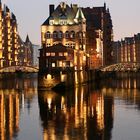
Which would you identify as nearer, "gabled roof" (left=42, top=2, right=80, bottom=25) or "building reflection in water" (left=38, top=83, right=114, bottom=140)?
"building reflection in water" (left=38, top=83, right=114, bottom=140)

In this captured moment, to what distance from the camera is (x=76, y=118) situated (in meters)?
68.0

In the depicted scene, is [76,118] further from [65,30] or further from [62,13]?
[62,13]

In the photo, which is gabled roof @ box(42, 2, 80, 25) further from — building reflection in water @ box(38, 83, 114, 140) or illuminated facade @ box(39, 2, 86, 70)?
building reflection in water @ box(38, 83, 114, 140)

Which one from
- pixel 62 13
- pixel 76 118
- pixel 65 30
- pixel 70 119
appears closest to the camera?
pixel 70 119

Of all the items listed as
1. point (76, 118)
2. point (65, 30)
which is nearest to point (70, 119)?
point (76, 118)

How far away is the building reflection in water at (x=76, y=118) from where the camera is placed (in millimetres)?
53812

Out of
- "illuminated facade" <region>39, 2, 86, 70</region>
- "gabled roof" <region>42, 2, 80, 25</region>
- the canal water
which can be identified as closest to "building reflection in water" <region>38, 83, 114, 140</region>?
the canal water

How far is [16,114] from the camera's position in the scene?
2904 inches

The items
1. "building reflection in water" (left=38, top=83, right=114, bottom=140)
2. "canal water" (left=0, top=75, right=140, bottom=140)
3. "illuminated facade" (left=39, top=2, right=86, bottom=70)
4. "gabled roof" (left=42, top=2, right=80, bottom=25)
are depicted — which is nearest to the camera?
"canal water" (left=0, top=75, right=140, bottom=140)

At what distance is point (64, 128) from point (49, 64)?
75786 mm

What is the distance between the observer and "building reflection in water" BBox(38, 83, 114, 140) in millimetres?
53812

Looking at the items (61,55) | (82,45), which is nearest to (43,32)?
(82,45)

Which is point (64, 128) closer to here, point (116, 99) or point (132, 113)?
point (132, 113)

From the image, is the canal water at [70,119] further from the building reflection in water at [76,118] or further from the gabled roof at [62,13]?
the gabled roof at [62,13]
